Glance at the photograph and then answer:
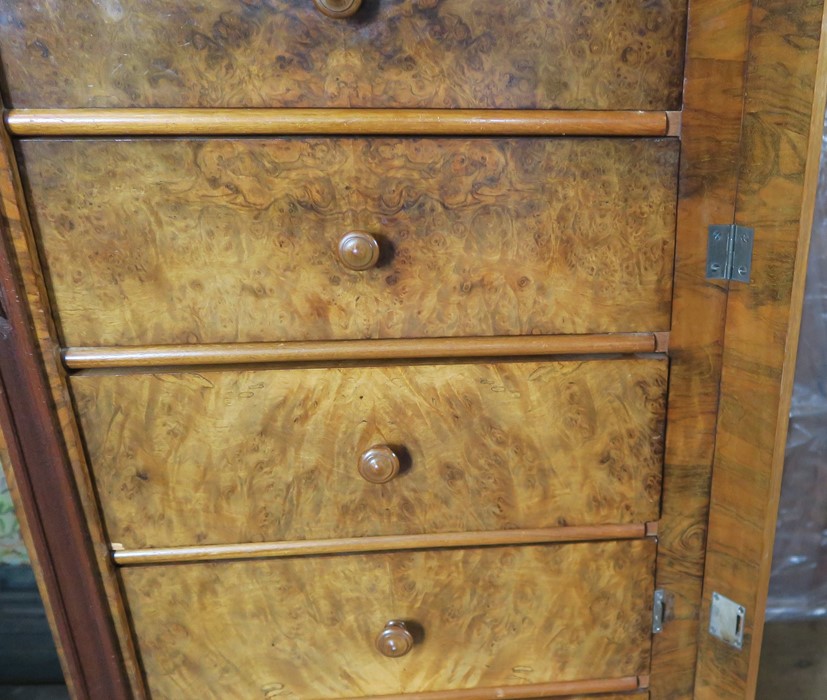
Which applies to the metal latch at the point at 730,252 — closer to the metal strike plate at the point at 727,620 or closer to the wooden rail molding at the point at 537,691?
the metal strike plate at the point at 727,620

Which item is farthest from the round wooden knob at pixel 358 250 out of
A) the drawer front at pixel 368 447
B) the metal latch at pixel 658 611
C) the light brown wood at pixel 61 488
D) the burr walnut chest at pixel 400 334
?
the metal latch at pixel 658 611

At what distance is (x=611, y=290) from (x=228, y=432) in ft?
1.46

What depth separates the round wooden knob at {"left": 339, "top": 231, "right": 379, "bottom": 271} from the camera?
611 millimetres

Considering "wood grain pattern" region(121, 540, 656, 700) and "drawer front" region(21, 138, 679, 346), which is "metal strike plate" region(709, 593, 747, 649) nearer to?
"wood grain pattern" region(121, 540, 656, 700)

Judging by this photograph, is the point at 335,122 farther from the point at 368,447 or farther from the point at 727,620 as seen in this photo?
the point at 727,620

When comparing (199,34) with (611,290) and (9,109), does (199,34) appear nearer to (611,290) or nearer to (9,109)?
(9,109)

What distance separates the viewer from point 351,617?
29.7 inches

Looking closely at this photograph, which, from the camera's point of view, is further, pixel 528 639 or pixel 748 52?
pixel 528 639

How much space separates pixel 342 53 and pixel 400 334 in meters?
0.28

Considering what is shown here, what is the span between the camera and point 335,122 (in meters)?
0.60

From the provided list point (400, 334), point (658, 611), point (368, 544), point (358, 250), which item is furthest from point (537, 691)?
point (358, 250)

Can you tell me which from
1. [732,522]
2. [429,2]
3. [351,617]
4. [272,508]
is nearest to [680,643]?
[732,522]

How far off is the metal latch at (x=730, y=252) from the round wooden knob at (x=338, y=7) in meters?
0.41

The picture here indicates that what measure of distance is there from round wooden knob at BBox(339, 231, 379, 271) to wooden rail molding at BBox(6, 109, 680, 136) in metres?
0.10
